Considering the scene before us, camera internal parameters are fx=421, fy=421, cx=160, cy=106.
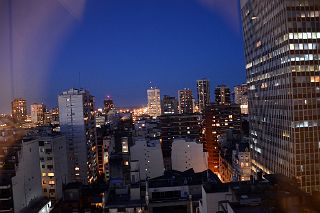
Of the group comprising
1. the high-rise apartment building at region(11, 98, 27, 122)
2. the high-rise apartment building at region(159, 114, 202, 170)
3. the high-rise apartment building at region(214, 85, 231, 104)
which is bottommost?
the high-rise apartment building at region(159, 114, 202, 170)

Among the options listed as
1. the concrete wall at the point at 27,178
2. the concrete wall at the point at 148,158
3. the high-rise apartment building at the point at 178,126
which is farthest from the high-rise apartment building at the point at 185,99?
the concrete wall at the point at 27,178

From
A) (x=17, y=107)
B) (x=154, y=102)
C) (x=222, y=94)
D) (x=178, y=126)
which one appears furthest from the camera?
(x=154, y=102)

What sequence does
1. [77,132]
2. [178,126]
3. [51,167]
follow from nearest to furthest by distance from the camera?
[51,167], [77,132], [178,126]

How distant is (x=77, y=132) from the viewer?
15.5 meters

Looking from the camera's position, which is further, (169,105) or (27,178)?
(169,105)

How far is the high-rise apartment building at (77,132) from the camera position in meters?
15.1

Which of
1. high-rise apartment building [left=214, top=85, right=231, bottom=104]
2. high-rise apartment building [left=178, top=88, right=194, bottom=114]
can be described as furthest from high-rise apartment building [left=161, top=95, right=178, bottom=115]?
high-rise apartment building [left=214, top=85, right=231, bottom=104]

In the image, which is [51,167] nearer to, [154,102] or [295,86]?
[295,86]

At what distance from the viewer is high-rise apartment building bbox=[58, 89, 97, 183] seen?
1514 centimetres

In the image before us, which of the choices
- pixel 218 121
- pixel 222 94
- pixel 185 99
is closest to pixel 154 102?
pixel 185 99

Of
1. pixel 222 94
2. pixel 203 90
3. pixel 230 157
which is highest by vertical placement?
pixel 203 90

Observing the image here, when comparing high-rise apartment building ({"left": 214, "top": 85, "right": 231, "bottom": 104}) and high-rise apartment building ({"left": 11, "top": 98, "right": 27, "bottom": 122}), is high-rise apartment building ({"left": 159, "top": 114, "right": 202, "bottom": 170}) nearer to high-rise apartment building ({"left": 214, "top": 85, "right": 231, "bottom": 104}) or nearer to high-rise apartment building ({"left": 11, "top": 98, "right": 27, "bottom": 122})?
high-rise apartment building ({"left": 11, "top": 98, "right": 27, "bottom": 122})

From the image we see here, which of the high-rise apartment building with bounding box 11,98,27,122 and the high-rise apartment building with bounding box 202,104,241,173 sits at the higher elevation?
the high-rise apartment building with bounding box 11,98,27,122

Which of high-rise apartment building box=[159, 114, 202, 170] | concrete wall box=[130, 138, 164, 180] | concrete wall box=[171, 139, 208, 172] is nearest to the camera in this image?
concrete wall box=[130, 138, 164, 180]
